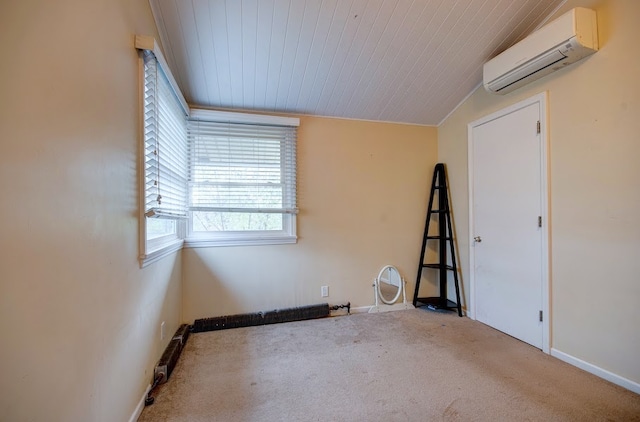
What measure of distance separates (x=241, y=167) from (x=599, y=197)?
2846 mm

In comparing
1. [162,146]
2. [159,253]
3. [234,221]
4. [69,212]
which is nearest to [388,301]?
[234,221]

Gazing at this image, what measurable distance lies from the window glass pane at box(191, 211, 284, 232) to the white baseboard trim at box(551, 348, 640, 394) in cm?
253

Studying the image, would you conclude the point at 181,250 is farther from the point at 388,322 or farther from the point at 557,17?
the point at 557,17

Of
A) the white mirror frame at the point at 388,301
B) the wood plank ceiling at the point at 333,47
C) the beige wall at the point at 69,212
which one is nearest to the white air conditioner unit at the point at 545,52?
the wood plank ceiling at the point at 333,47

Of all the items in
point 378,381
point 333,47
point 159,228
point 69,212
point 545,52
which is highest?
point 333,47

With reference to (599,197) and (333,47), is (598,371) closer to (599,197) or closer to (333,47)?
(599,197)

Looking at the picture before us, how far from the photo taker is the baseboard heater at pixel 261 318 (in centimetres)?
264

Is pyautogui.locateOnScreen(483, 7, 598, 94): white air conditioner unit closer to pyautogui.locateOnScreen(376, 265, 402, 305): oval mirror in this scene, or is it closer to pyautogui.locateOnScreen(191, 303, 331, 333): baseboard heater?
pyautogui.locateOnScreen(376, 265, 402, 305): oval mirror

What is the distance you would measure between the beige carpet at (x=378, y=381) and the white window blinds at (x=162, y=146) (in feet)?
3.70

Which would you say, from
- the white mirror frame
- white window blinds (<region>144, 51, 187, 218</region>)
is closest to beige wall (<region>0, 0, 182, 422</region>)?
white window blinds (<region>144, 51, 187, 218</region>)

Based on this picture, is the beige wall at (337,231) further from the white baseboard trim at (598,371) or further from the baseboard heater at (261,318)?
the white baseboard trim at (598,371)

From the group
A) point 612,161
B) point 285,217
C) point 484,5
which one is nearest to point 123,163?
point 285,217

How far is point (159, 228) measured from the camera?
2146 millimetres

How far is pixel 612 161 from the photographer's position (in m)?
1.80
